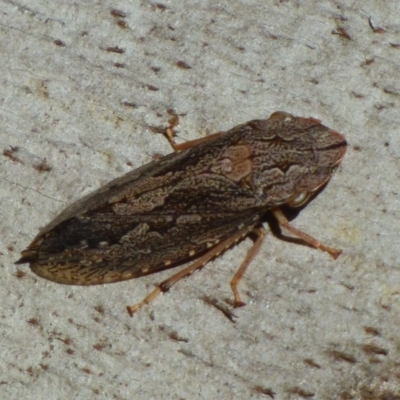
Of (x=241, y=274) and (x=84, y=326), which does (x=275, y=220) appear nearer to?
(x=241, y=274)

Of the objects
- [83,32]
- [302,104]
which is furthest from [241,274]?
[83,32]

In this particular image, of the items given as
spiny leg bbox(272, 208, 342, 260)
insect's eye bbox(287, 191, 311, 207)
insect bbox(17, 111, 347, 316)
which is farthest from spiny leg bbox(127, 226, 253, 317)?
insect's eye bbox(287, 191, 311, 207)

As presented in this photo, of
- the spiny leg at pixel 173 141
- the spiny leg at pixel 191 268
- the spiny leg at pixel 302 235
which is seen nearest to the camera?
the spiny leg at pixel 302 235

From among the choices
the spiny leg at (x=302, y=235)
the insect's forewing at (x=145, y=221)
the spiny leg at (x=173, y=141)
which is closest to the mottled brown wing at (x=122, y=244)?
the insect's forewing at (x=145, y=221)

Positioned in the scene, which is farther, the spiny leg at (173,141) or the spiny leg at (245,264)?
the spiny leg at (173,141)

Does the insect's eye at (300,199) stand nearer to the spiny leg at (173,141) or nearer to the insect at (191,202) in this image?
the insect at (191,202)

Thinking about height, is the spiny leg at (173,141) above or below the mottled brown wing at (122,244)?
above

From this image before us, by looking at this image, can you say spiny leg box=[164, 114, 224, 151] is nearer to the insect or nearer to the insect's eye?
the insect
